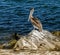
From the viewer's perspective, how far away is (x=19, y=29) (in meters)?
20.5

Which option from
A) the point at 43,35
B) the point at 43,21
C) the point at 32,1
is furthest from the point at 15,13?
the point at 43,35

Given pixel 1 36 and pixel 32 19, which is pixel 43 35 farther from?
pixel 1 36

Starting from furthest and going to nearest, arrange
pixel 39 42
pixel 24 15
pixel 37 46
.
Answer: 1. pixel 24 15
2. pixel 39 42
3. pixel 37 46

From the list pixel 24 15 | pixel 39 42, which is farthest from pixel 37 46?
pixel 24 15

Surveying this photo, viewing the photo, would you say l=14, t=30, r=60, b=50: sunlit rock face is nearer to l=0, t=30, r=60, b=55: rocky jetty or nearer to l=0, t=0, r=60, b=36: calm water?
l=0, t=30, r=60, b=55: rocky jetty

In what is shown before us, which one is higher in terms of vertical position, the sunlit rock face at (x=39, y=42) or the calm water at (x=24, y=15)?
the sunlit rock face at (x=39, y=42)

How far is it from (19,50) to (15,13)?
12577 millimetres

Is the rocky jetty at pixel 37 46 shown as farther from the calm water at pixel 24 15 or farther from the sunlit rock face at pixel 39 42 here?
the calm water at pixel 24 15

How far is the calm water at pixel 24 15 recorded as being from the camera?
2081cm

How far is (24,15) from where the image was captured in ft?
79.8

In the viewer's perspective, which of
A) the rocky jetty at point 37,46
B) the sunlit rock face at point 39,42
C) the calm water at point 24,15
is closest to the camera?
the rocky jetty at point 37,46

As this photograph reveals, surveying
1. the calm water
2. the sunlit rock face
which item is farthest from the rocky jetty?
the calm water

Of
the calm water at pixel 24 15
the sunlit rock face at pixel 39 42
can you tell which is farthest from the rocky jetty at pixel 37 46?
the calm water at pixel 24 15

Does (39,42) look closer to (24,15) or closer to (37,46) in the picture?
(37,46)
